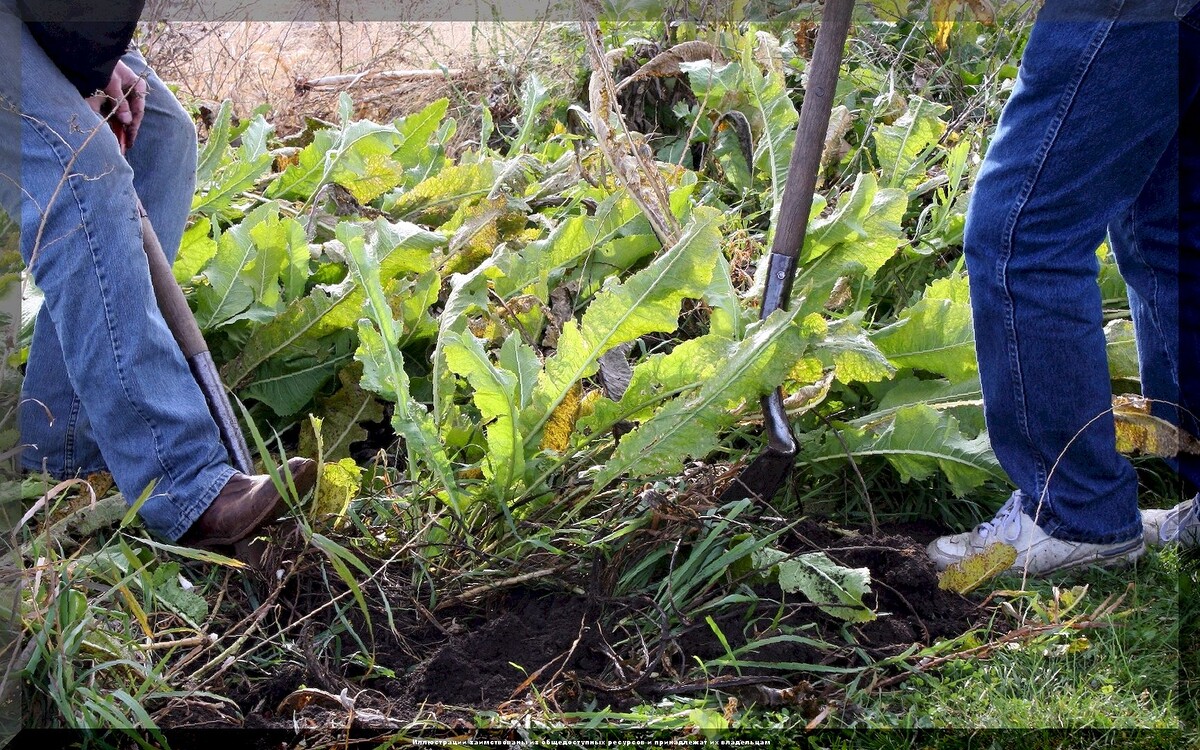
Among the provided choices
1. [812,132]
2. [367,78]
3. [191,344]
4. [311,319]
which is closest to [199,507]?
[191,344]

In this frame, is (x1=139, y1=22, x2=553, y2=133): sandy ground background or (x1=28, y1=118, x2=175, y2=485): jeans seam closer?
(x1=28, y1=118, x2=175, y2=485): jeans seam

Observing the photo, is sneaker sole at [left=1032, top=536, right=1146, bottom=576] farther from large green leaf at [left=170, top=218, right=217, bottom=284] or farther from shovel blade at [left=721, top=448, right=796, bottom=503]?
large green leaf at [left=170, top=218, right=217, bottom=284]

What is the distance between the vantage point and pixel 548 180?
11.8ft

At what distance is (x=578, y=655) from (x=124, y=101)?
143 cm

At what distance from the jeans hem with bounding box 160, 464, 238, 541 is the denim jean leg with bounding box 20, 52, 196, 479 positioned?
0.39 metres

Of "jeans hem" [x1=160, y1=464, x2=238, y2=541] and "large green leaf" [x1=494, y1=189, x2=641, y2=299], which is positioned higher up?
"large green leaf" [x1=494, y1=189, x2=641, y2=299]

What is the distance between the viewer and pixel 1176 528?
2.31 meters

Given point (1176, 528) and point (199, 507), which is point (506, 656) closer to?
point (199, 507)

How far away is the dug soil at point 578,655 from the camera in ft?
5.94

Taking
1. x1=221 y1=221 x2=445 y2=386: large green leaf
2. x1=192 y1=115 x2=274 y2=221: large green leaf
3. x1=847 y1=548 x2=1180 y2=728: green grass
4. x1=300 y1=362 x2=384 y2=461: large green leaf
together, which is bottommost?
x1=847 y1=548 x2=1180 y2=728: green grass

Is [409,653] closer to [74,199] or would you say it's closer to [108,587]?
[108,587]

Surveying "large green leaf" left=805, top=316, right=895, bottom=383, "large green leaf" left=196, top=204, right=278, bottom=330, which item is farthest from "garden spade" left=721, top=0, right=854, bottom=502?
"large green leaf" left=196, top=204, right=278, bottom=330

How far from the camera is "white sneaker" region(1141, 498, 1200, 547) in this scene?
2.31m

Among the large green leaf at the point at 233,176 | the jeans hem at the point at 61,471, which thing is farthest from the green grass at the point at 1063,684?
the large green leaf at the point at 233,176
